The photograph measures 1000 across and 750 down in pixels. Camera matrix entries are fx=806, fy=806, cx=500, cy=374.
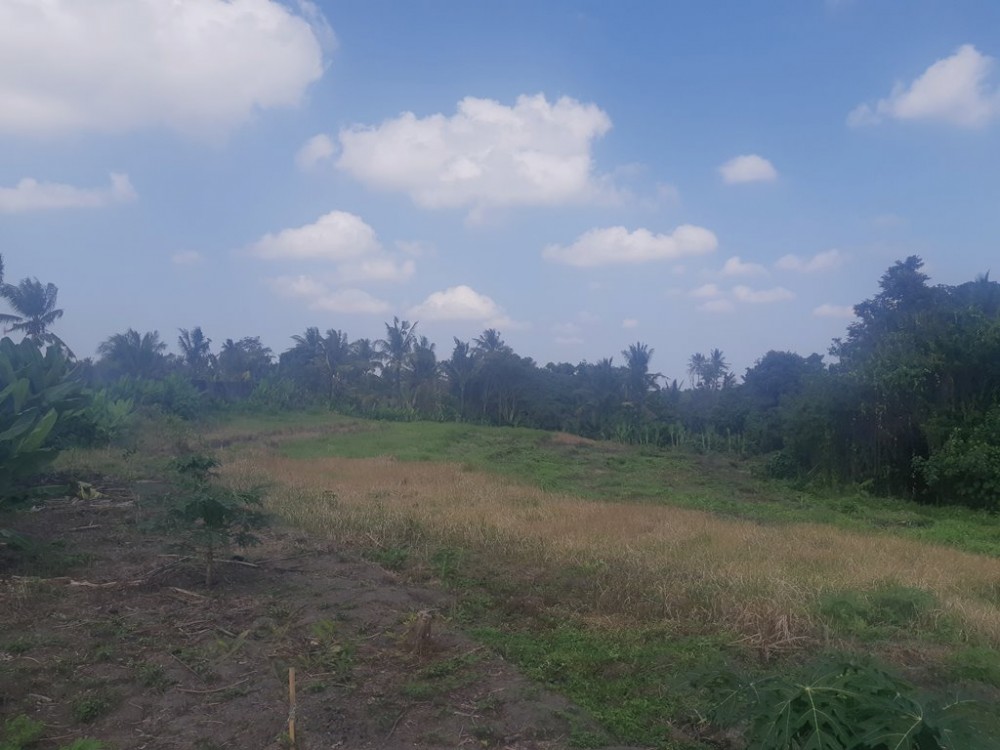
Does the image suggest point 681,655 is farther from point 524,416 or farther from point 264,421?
point 524,416

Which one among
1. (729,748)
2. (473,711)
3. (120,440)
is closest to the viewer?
(729,748)

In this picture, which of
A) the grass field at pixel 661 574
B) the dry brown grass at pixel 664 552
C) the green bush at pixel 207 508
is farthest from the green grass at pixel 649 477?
the green bush at pixel 207 508

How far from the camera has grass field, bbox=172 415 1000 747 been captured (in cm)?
601

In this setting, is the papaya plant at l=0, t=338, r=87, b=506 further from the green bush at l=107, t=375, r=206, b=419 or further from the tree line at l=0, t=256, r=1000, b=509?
the green bush at l=107, t=375, r=206, b=419

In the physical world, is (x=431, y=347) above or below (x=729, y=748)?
above

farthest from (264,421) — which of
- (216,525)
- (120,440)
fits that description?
(216,525)

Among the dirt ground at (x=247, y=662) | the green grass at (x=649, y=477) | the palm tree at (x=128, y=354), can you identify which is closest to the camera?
the dirt ground at (x=247, y=662)

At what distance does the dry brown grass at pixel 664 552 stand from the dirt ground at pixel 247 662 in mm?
1926

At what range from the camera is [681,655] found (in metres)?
6.21

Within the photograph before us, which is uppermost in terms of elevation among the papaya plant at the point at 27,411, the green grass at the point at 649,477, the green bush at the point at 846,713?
the papaya plant at the point at 27,411

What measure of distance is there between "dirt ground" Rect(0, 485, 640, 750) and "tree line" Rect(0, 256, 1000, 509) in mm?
10499

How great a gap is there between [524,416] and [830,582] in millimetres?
42099

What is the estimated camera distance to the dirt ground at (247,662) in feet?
16.0

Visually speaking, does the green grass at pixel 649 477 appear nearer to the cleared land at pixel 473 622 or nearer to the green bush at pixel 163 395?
the cleared land at pixel 473 622
